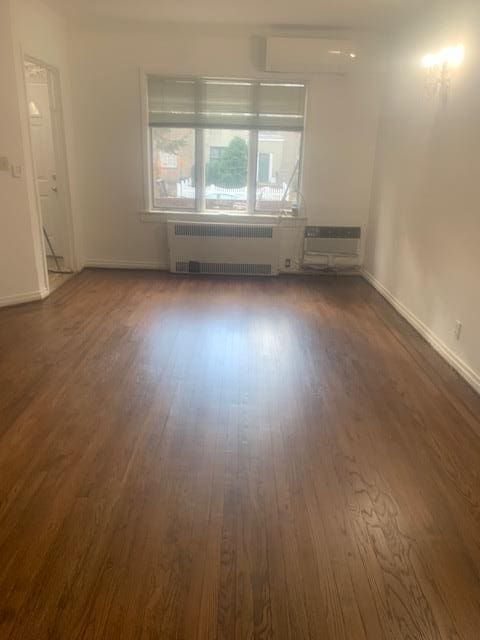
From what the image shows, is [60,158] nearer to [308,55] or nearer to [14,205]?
[14,205]

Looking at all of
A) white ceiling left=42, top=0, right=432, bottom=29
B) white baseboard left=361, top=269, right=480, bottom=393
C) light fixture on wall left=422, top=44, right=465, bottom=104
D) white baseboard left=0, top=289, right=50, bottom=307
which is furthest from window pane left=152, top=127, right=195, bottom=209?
light fixture on wall left=422, top=44, right=465, bottom=104

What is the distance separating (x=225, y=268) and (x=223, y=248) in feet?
0.80

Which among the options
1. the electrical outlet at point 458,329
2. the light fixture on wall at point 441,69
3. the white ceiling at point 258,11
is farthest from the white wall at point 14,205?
the electrical outlet at point 458,329

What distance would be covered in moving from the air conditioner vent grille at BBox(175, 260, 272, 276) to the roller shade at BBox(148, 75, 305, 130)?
1.55 meters

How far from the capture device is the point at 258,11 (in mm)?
4309

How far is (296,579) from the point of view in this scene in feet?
5.48

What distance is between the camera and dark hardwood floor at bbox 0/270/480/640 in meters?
1.55

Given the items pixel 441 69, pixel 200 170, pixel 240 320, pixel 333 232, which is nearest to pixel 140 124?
pixel 200 170

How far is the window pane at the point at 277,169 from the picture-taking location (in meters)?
5.51

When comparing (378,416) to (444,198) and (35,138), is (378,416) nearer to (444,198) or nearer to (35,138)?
(444,198)

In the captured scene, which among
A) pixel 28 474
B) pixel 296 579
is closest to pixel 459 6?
pixel 296 579

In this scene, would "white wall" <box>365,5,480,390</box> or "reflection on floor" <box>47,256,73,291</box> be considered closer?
"white wall" <box>365,5,480,390</box>

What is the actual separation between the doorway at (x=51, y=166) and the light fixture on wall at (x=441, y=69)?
142 inches

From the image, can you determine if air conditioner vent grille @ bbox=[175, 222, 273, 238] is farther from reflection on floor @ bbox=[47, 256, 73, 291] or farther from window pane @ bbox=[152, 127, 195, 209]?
reflection on floor @ bbox=[47, 256, 73, 291]
